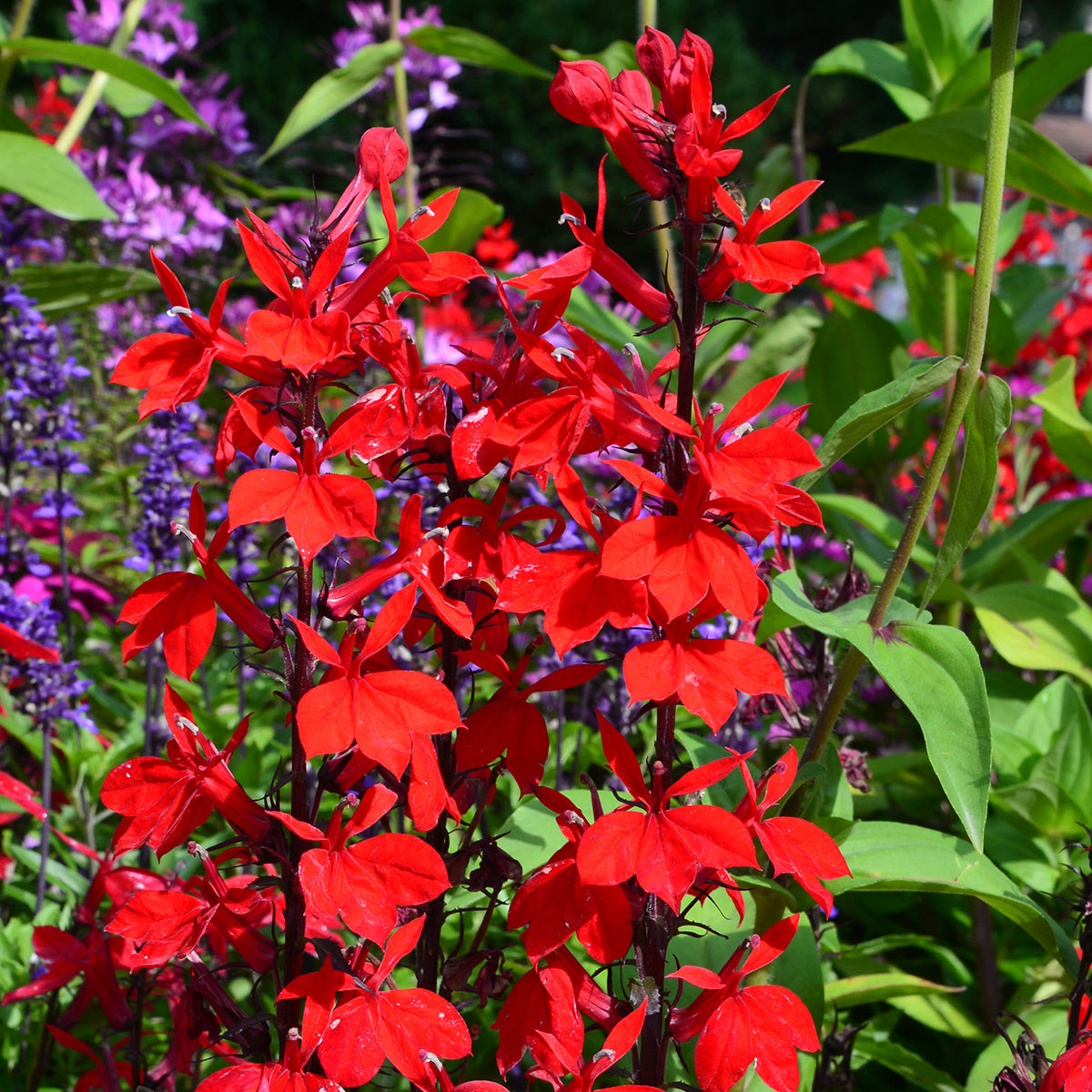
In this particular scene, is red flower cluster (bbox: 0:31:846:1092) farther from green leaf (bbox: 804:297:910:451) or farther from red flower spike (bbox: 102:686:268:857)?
green leaf (bbox: 804:297:910:451)

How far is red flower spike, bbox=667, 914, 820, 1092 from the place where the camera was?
2.58ft

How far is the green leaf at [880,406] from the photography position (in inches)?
37.0

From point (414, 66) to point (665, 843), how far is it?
8.21 ft

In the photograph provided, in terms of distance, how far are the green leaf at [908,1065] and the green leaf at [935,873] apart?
1.02 feet

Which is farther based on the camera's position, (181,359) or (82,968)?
(82,968)

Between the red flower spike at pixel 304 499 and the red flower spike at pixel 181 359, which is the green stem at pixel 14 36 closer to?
the red flower spike at pixel 181 359

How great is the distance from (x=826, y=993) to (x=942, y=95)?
1538mm

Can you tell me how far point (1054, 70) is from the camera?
1826 millimetres

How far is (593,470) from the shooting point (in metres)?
2.56

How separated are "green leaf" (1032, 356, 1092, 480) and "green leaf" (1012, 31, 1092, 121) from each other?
46 centimetres

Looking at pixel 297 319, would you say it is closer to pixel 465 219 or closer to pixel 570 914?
pixel 570 914

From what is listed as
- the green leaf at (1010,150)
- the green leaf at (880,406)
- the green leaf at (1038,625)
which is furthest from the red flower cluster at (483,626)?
the green leaf at (1038,625)

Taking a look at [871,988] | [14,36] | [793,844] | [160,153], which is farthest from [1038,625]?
[160,153]

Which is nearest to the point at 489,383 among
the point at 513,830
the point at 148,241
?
the point at 513,830
